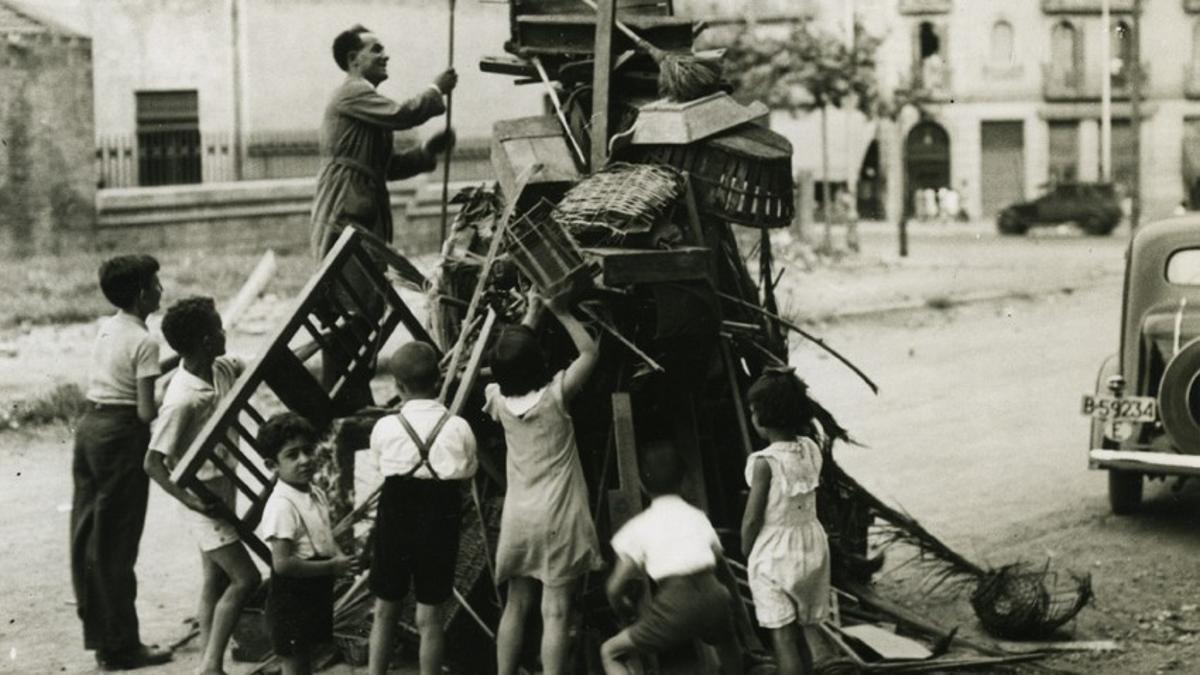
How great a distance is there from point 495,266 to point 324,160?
6.38 feet

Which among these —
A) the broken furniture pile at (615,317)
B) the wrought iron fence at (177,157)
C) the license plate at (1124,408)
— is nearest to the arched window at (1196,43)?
the wrought iron fence at (177,157)

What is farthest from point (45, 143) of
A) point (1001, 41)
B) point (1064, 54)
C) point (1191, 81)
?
point (1191, 81)

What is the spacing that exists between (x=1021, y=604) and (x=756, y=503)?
208cm

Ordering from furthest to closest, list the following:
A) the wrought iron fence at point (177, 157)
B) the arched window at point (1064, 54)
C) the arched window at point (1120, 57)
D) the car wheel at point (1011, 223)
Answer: the arched window at point (1120, 57)
the arched window at point (1064, 54)
the car wheel at point (1011, 223)
the wrought iron fence at point (177, 157)

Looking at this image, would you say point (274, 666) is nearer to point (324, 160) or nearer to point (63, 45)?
point (324, 160)

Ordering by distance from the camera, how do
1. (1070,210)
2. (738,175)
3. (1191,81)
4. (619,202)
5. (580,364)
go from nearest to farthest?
(580,364)
(619,202)
(738,175)
(1070,210)
(1191,81)

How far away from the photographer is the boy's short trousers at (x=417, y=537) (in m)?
6.84

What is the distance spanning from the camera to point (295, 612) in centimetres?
693

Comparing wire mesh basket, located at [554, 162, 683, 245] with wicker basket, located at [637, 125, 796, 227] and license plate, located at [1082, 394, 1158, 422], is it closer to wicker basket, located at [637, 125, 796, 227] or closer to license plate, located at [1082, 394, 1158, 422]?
wicker basket, located at [637, 125, 796, 227]

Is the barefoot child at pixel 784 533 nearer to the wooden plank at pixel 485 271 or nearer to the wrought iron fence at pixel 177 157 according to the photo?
the wooden plank at pixel 485 271

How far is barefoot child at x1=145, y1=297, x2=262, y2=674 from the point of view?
24.7 feet

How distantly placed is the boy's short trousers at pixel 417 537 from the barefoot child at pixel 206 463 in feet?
3.11

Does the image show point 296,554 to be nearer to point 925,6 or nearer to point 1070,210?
point 1070,210

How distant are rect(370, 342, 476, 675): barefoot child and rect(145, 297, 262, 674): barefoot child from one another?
88 cm
